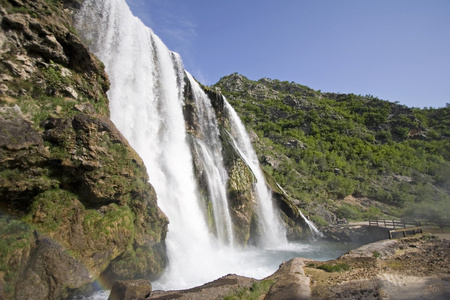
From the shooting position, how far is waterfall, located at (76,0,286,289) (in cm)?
1449

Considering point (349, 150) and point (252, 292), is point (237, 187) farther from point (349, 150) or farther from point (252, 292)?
point (349, 150)

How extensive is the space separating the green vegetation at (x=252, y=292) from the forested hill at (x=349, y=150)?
78.4ft

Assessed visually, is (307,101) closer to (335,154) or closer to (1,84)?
(335,154)

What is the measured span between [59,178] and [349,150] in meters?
60.2

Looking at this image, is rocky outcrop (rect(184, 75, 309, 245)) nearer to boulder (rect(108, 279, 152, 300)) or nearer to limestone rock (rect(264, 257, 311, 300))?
limestone rock (rect(264, 257, 311, 300))

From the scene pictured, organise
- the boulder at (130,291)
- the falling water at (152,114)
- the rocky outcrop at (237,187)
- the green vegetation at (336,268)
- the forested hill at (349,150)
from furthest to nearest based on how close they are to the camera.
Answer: the forested hill at (349,150) → the rocky outcrop at (237,187) → the falling water at (152,114) → the green vegetation at (336,268) → the boulder at (130,291)

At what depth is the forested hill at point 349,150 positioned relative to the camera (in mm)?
38000

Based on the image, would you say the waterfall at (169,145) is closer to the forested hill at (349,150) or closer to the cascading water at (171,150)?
the cascading water at (171,150)

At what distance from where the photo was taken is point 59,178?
8.58m

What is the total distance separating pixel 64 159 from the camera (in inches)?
338

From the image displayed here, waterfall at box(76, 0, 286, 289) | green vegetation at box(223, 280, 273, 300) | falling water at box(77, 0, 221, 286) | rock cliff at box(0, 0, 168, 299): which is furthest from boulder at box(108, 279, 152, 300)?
falling water at box(77, 0, 221, 286)

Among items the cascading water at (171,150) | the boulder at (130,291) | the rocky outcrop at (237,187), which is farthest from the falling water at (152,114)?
the boulder at (130,291)

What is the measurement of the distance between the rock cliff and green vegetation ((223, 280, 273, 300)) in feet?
15.2

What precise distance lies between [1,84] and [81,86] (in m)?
3.18
